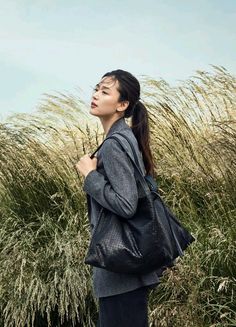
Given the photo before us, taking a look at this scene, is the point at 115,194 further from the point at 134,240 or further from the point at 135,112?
the point at 135,112

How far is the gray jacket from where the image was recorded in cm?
210

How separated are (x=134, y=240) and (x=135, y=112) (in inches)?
23.4

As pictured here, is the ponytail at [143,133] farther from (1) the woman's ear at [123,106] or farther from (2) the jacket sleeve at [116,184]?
(2) the jacket sleeve at [116,184]

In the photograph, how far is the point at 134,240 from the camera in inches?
83.7

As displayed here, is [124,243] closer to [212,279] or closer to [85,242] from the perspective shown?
[212,279]

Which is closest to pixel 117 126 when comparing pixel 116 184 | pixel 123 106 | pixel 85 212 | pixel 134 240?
pixel 123 106

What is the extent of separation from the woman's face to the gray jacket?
0.72ft

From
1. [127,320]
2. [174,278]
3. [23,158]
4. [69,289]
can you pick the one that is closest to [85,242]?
[69,289]

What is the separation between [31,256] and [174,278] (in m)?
1.15

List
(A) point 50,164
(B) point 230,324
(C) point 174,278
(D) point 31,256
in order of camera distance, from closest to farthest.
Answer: (B) point 230,324
(C) point 174,278
(D) point 31,256
(A) point 50,164

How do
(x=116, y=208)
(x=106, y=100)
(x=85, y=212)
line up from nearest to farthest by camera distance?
(x=116, y=208)
(x=106, y=100)
(x=85, y=212)

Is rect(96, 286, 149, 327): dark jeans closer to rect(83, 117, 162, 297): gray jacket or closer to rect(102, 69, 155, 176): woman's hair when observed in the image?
rect(83, 117, 162, 297): gray jacket

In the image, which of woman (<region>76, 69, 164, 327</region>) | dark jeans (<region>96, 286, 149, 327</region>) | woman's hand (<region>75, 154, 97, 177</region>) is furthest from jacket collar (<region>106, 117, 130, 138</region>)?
dark jeans (<region>96, 286, 149, 327</region>)

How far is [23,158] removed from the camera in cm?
484
